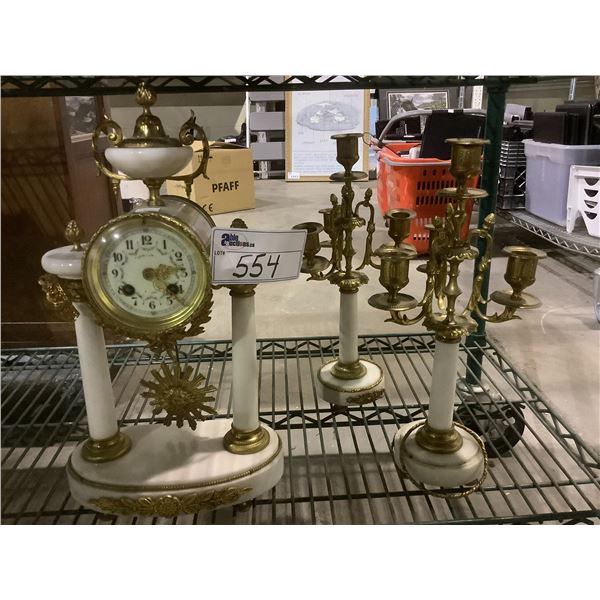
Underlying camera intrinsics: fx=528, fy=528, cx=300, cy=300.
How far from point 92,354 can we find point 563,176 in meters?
2.02

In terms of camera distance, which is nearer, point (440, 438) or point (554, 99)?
point (440, 438)

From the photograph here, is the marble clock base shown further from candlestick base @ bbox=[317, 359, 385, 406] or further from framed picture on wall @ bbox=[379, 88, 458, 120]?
framed picture on wall @ bbox=[379, 88, 458, 120]

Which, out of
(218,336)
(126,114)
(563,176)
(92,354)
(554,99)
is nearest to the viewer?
(92,354)

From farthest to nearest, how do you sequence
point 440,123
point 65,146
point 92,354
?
point 440,123, point 65,146, point 92,354

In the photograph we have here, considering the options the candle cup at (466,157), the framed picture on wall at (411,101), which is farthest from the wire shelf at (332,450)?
the framed picture on wall at (411,101)

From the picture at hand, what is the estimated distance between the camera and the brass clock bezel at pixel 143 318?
2.70 ft

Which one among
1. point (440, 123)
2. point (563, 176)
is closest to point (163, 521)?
point (563, 176)

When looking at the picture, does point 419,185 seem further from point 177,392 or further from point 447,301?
point 177,392

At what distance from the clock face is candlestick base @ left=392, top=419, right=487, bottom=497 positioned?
1.73ft

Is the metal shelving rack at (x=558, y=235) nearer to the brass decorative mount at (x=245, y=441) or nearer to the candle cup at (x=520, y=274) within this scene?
the candle cup at (x=520, y=274)

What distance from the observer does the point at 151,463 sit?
1016 millimetres

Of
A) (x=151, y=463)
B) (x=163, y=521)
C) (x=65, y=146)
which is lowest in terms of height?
(x=163, y=521)

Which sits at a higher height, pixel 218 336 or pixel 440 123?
pixel 440 123

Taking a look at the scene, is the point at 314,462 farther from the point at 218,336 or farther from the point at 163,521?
the point at 218,336
